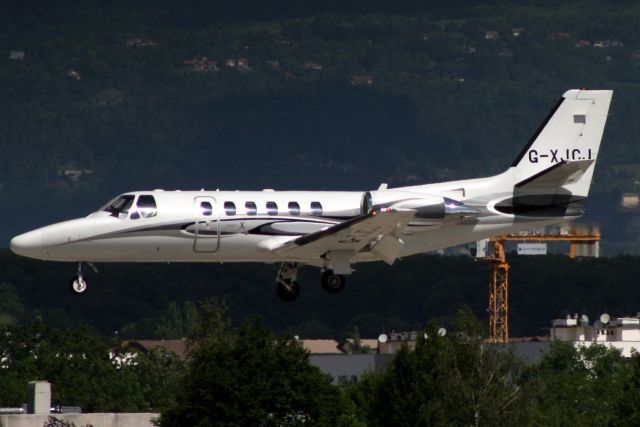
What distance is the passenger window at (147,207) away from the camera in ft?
211

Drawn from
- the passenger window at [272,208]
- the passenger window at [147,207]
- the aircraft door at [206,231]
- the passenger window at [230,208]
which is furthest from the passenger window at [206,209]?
the passenger window at [272,208]

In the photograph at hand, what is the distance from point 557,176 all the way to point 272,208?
9.60 metres

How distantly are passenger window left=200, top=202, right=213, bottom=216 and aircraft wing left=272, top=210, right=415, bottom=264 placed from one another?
2.39m

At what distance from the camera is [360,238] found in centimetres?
6384

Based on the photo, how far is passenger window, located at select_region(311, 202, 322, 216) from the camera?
6538cm

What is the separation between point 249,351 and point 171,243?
803 inches

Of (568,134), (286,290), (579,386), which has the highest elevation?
(568,134)

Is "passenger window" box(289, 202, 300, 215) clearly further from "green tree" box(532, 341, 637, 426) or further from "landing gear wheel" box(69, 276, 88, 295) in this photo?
"green tree" box(532, 341, 637, 426)

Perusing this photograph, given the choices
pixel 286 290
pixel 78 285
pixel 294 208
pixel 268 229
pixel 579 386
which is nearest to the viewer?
pixel 268 229

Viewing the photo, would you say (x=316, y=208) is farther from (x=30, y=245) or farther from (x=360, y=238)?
(x=30, y=245)

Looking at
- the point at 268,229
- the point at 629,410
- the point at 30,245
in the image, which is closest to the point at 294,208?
the point at 268,229

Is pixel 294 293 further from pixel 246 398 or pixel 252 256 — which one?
pixel 246 398

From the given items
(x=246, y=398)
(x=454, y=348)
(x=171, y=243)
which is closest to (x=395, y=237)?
(x=171, y=243)

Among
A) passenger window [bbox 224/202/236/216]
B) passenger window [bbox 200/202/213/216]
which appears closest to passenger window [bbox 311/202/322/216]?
passenger window [bbox 224/202/236/216]
